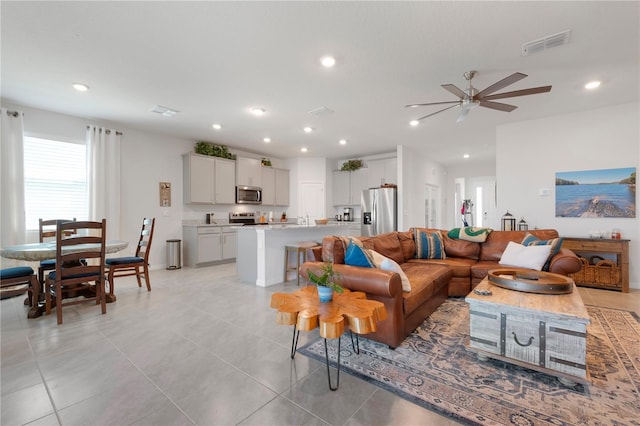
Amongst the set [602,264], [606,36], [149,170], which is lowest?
[602,264]

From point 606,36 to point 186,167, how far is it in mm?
6409

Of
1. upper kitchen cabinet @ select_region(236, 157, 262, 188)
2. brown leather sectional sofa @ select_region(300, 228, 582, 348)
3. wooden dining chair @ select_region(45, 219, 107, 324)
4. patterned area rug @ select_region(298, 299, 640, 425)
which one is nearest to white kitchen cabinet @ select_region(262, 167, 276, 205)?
upper kitchen cabinet @ select_region(236, 157, 262, 188)

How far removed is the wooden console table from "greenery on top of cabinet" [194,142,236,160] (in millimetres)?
6544

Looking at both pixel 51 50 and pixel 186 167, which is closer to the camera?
pixel 51 50

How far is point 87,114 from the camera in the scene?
4.53 metres

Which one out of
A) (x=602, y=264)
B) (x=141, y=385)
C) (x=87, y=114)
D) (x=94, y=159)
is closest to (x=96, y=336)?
(x=141, y=385)

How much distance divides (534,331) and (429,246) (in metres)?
2.16

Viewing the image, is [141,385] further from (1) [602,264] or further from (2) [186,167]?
(1) [602,264]

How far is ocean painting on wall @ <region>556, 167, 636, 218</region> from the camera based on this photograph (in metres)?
4.09

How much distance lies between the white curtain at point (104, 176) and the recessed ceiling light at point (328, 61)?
4.22 metres

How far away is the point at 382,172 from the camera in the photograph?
283 inches

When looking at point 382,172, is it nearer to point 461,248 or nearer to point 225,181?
point 461,248

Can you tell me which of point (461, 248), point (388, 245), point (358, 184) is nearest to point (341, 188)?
point (358, 184)

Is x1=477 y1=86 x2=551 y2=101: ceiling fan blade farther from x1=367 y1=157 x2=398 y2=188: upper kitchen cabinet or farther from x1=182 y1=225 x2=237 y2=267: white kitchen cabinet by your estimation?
x1=182 y1=225 x2=237 y2=267: white kitchen cabinet
